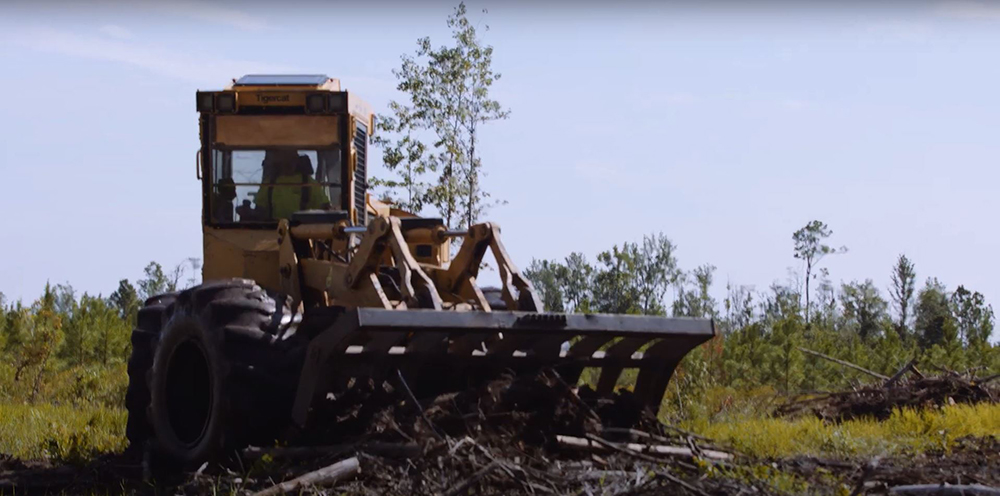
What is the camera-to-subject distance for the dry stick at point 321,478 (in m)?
6.46

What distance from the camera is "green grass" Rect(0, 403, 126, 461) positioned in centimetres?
969

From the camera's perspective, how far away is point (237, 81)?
11359mm

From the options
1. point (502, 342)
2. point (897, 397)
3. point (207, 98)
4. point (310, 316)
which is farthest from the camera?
point (897, 397)

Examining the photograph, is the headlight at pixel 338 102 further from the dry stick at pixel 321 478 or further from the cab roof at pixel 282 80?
the dry stick at pixel 321 478

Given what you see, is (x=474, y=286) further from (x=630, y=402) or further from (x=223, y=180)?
(x=223, y=180)

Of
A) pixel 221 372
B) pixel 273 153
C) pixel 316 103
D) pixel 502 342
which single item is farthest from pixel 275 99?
pixel 502 342

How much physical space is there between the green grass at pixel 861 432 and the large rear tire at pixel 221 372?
124 inches

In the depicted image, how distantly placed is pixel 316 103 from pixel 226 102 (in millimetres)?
773

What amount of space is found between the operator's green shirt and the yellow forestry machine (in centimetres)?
1

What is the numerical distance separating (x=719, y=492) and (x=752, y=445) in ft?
11.7

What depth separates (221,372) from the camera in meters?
7.90

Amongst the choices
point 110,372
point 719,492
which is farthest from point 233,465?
point 110,372

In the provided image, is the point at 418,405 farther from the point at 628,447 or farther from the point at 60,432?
the point at 60,432

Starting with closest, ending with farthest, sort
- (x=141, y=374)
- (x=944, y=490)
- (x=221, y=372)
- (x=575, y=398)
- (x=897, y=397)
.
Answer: (x=944, y=490) < (x=221, y=372) < (x=575, y=398) < (x=141, y=374) < (x=897, y=397)
